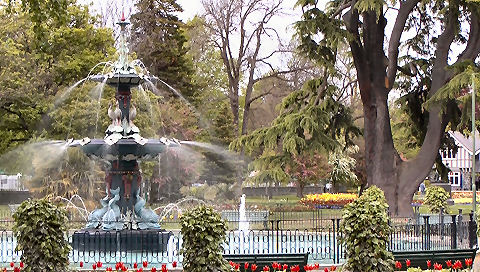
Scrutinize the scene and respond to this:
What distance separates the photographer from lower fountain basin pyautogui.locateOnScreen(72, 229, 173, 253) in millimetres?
19703

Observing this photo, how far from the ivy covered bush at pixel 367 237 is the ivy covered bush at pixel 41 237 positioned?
4.81 meters

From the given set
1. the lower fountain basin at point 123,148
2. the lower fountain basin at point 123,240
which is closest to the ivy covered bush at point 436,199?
the lower fountain basin at point 123,148

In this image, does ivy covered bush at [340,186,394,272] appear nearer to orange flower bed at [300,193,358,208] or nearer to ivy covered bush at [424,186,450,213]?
ivy covered bush at [424,186,450,213]

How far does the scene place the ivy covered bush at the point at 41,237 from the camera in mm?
13328

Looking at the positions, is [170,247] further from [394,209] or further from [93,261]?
[394,209]

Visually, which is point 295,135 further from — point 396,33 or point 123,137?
point 123,137

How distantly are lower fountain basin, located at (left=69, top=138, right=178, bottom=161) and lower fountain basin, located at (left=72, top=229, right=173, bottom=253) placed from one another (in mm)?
1959

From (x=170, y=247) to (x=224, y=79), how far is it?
4507 centimetres

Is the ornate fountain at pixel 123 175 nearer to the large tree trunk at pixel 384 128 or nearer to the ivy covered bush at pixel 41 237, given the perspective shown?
the ivy covered bush at pixel 41 237

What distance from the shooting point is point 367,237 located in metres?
13.7

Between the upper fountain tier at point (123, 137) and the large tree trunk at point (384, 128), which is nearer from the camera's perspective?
the upper fountain tier at point (123, 137)

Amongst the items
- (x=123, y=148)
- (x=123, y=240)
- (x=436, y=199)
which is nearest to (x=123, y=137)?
(x=123, y=148)

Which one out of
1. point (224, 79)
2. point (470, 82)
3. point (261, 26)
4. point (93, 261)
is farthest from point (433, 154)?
point (224, 79)

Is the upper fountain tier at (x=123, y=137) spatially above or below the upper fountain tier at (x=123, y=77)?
below
